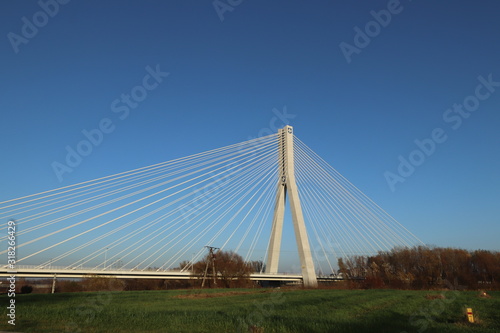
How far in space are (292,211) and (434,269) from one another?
A: 2734 cm

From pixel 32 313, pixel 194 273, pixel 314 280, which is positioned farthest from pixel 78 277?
pixel 32 313

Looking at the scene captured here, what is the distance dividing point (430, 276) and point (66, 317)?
51871mm

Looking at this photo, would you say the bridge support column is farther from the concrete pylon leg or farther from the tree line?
the tree line

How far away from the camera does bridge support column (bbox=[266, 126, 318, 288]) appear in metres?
39.1

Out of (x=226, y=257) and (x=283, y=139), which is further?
(x=226, y=257)

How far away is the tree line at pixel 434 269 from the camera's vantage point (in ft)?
163

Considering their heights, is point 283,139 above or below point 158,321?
above

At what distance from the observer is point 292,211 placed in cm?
3978

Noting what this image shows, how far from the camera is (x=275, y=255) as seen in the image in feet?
140

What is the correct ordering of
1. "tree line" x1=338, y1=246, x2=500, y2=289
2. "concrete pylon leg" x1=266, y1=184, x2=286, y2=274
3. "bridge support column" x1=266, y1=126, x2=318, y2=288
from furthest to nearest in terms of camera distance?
1. "tree line" x1=338, y1=246, x2=500, y2=289
2. "concrete pylon leg" x1=266, y1=184, x2=286, y2=274
3. "bridge support column" x1=266, y1=126, x2=318, y2=288

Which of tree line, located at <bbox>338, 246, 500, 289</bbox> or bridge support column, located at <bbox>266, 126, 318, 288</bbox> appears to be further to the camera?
tree line, located at <bbox>338, 246, 500, 289</bbox>

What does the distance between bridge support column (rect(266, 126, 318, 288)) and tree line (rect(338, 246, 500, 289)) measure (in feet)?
38.9

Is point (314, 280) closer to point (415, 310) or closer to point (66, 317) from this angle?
point (415, 310)

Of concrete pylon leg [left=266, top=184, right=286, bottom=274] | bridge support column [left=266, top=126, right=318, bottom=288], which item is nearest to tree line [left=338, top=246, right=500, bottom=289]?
bridge support column [left=266, top=126, right=318, bottom=288]
